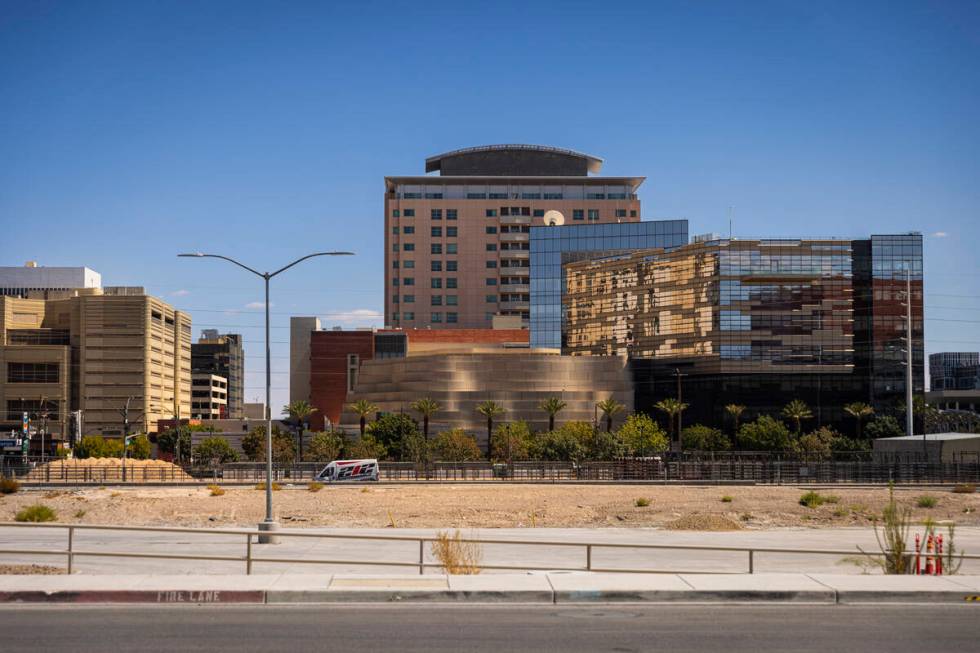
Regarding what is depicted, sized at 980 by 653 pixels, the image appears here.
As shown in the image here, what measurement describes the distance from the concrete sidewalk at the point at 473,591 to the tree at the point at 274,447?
241 ft

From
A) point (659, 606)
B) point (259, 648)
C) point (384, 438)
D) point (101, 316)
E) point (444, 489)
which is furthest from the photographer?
point (101, 316)

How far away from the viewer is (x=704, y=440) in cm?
12000

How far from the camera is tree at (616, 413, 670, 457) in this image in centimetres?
10694

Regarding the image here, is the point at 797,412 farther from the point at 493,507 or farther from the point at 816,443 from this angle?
the point at 493,507

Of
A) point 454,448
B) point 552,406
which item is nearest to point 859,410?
point 552,406

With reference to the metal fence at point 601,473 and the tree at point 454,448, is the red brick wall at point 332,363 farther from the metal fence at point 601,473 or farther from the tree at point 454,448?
the metal fence at point 601,473

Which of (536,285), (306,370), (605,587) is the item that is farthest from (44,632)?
(306,370)

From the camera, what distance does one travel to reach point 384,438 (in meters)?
112

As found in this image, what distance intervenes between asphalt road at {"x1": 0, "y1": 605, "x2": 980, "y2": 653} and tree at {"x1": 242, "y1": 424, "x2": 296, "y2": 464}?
75.7 meters

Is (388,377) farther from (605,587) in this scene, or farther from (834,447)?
(605,587)

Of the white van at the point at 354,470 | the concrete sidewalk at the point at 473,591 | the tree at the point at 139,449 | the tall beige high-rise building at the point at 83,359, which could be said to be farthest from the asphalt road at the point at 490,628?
the tall beige high-rise building at the point at 83,359

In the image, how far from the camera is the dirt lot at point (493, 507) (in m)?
44.9

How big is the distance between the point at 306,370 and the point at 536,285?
47499 millimetres

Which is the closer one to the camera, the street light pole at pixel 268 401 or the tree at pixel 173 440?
the street light pole at pixel 268 401
